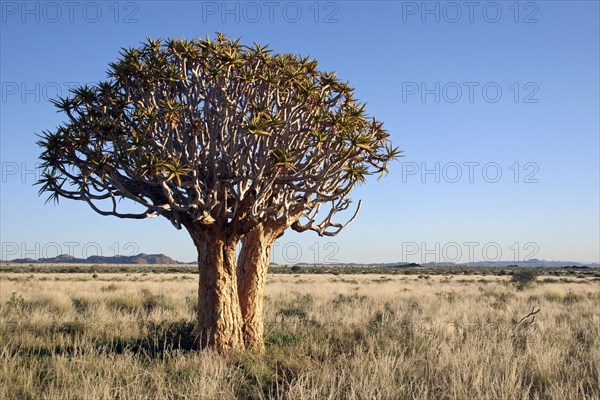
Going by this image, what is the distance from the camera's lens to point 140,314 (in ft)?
51.4

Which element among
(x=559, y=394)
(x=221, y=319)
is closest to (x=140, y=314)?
(x=221, y=319)

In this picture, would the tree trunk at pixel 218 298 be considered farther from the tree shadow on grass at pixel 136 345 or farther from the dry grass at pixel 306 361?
the tree shadow on grass at pixel 136 345

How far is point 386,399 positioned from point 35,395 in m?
4.06

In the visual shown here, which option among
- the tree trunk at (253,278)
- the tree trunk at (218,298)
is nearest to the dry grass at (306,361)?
the tree trunk at (218,298)

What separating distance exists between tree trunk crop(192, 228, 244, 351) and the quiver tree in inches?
0.6

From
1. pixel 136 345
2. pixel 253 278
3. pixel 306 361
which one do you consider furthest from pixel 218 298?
pixel 136 345

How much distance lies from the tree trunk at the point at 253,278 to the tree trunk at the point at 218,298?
16.8 inches

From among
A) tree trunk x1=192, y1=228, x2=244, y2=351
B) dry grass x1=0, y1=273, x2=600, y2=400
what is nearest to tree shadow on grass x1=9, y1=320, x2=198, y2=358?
dry grass x1=0, y1=273, x2=600, y2=400

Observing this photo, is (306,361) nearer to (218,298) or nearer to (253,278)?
(218,298)

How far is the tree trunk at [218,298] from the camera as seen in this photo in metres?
8.83

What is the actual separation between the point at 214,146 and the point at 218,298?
2.39 metres

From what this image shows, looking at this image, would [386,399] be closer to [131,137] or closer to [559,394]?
[559,394]

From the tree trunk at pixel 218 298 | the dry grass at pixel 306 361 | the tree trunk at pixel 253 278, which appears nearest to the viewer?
the dry grass at pixel 306 361

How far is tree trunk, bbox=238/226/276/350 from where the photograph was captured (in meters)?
9.53
